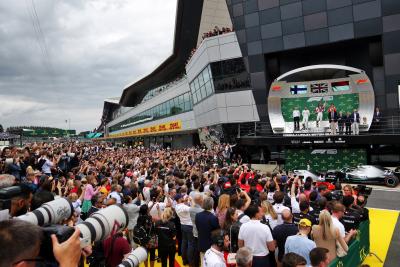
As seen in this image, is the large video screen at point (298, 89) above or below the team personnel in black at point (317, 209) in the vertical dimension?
above

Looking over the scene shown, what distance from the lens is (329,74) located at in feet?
98.5

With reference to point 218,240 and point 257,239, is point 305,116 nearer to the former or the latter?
point 257,239

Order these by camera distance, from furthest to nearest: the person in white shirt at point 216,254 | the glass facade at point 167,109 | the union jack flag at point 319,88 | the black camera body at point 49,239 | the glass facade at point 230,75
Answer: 1. the glass facade at point 167,109
2. the glass facade at point 230,75
3. the union jack flag at point 319,88
4. the person in white shirt at point 216,254
5. the black camera body at point 49,239

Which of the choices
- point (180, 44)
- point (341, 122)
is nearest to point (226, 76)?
point (341, 122)

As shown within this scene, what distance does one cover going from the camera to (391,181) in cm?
1995

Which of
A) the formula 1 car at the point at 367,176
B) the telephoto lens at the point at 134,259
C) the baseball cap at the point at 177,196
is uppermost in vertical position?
the telephoto lens at the point at 134,259

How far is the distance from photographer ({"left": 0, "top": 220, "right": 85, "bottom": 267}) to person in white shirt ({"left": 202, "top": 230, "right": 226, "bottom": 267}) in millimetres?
3257

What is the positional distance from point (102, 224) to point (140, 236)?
13.8 ft

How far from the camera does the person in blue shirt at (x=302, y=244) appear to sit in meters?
5.26

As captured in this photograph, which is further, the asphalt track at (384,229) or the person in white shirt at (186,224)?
the asphalt track at (384,229)

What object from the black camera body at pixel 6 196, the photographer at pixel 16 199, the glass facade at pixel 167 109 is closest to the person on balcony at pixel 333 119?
the glass facade at pixel 167 109

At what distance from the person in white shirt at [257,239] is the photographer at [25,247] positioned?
13.4ft

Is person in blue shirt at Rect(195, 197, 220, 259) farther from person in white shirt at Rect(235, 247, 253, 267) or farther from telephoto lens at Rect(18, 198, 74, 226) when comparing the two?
telephoto lens at Rect(18, 198, 74, 226)

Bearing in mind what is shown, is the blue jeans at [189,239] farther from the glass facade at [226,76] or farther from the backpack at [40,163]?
the glass facade at [226,76]
